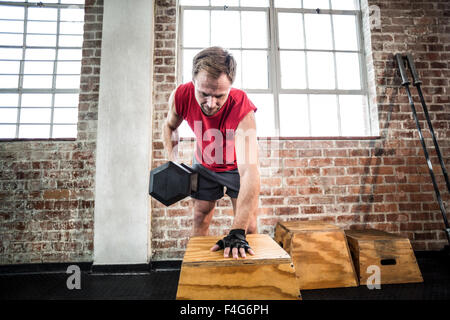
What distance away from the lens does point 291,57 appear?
2.65 meters

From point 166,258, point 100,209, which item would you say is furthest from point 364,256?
point 100,209

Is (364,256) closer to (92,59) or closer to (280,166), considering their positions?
(280,166)

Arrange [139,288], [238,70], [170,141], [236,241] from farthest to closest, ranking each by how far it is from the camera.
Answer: [238,70] < [139,288] < [170,141] < [236,241]

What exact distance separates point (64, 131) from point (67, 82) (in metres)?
0.52

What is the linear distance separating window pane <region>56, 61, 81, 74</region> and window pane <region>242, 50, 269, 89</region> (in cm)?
177

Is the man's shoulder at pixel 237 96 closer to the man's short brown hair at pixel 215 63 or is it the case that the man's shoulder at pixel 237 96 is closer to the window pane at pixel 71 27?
the man's short brown hair at pixel 215 63

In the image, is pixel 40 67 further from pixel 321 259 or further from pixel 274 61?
pixel 321 259

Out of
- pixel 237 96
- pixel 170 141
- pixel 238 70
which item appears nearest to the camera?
pixel 237 96

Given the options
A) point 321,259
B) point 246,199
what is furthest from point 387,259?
point 246,199

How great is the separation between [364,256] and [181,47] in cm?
256

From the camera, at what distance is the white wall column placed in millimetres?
2100
